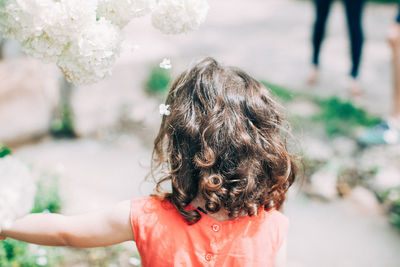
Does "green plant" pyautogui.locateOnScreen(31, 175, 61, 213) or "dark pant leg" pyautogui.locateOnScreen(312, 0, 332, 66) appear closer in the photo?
"green plant" pyautogui.locateOnScreen(31, 175, 61, 213)

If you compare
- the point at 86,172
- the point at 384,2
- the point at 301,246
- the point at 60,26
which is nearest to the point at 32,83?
the point at 86,172

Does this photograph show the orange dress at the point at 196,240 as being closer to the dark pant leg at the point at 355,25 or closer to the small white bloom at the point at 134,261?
the small white bloom at the point at 134,261

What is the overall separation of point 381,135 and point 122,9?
285 cm

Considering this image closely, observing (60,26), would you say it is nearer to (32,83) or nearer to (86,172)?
(86,172)

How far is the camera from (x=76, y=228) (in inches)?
44.8

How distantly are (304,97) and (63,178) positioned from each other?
2.62 metres

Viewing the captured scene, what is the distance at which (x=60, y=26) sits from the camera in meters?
0.95

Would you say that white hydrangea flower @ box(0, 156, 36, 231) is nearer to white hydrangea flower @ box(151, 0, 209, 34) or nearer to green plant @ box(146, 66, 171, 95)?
white hydrangea flower @ box(151, 0, 209, 34)

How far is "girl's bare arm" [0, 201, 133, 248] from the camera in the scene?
1119mm

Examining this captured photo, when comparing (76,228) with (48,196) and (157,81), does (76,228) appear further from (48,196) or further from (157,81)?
(157,81)

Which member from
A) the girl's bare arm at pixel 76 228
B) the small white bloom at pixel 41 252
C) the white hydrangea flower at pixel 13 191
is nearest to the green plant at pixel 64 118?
the small white bloom at pixel 41 252

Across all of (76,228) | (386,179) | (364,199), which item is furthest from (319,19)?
(76,228)

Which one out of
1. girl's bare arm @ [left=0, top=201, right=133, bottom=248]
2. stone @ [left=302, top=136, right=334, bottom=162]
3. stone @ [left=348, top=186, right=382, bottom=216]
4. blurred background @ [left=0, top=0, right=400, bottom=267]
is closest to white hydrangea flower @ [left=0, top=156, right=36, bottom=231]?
girl's bare arm @ [left=0, top=201, right=133, bottom=248]

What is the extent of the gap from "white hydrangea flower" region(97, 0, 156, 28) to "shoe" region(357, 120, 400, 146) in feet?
9.01
